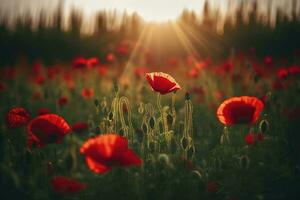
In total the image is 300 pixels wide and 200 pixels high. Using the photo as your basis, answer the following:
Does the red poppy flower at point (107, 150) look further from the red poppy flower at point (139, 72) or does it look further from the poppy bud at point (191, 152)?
the red poppy flower at point (139, 72)

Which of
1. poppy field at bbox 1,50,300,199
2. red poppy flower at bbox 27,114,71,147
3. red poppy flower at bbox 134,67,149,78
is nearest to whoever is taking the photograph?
poppy field at bbox 1,50,300,199

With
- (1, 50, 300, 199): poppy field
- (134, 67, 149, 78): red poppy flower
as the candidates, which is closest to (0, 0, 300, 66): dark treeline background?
(134, 67, 149, 78): red poppy flower

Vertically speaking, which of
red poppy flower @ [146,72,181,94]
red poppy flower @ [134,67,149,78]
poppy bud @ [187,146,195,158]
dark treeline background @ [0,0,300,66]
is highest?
dark treeline background @ [0,0,300,66]

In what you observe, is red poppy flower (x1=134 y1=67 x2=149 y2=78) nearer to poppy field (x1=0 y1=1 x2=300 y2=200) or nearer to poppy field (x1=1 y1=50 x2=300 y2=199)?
poppy field (x1=0 y1=1 x2=300 y2=200)

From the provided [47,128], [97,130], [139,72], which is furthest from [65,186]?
[139,72]

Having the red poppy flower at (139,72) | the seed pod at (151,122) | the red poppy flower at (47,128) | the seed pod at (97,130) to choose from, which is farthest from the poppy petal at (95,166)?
the red poppy flower at (139,72)

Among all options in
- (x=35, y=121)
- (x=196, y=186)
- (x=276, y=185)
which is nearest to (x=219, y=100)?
(x=276, y=185)

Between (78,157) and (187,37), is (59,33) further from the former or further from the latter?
(78,157)
